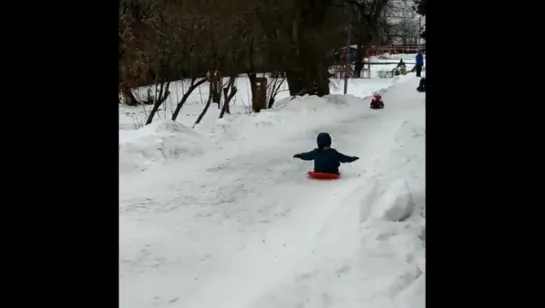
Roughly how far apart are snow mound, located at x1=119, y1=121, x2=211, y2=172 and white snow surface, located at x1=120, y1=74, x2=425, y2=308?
26 millimetres

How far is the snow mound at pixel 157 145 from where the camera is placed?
351 inches

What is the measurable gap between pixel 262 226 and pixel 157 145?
12.2ft

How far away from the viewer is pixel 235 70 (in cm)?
1511

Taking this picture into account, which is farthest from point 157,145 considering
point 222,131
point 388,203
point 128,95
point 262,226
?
point 128,95

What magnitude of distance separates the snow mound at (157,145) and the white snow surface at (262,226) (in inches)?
1.0

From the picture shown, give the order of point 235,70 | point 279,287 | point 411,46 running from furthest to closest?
point 411,46 → point 235,70 → point 279,287

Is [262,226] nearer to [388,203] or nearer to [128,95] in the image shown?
[388,203]

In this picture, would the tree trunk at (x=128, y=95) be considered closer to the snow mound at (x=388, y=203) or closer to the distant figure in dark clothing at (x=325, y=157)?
the distant figure in dark clothing at (x=325, y=157)

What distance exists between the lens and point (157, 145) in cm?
946

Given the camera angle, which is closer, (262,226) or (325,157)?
(262,226)

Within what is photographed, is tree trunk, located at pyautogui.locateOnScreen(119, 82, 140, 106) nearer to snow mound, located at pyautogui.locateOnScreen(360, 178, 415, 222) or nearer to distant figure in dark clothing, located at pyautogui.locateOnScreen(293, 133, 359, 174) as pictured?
distant figure in dark clothing, located at pyautogui.locateOnScreen(293, 133, 359, 174)
